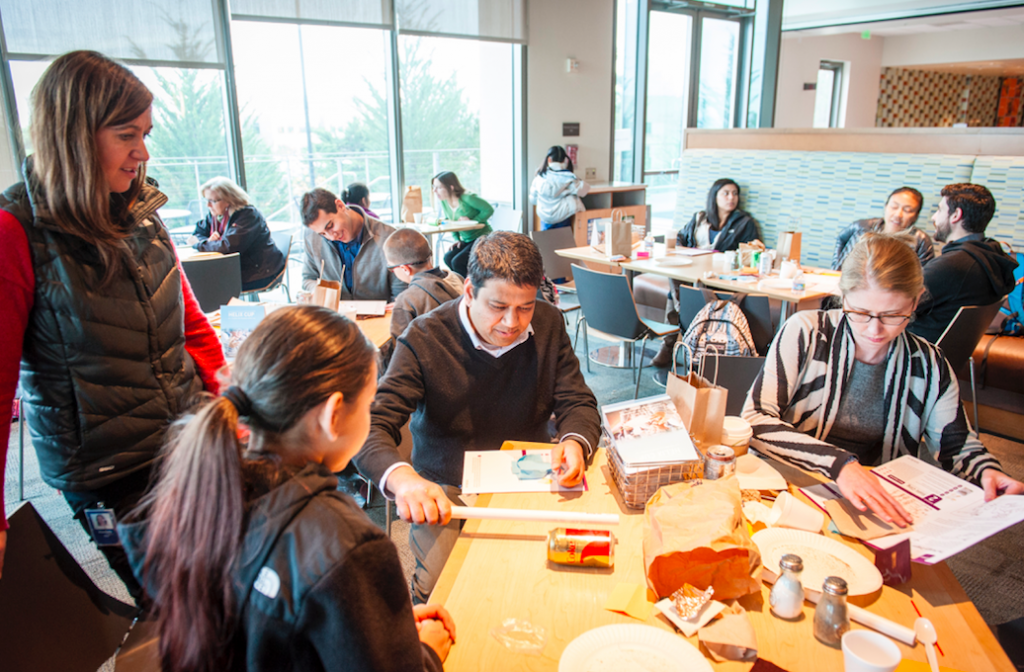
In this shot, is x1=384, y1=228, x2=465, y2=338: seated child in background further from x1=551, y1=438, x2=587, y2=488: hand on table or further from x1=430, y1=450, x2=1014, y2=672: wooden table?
x1=430, y1=450, x2=1014, y2=672: wooden table

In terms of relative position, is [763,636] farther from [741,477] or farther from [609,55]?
[609,55]

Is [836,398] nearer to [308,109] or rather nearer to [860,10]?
[308,109]

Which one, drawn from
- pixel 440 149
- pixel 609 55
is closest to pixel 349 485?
pixel 440 149

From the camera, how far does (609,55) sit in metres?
7.32

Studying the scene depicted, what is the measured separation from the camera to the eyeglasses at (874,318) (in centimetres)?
157

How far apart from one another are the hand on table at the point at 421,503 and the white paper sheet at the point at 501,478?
160mm

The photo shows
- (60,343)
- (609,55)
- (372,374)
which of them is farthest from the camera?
(609,55)

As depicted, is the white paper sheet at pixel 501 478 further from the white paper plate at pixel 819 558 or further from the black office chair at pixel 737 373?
the black office chair at pixel 737 373

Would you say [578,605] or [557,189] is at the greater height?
[557,189]

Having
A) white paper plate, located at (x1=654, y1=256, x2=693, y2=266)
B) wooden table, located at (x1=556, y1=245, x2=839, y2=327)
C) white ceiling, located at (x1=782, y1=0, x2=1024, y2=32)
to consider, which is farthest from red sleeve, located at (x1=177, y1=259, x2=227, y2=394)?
white ceiling, located at (x1=782, y1=0, x2=1024, y2=32)

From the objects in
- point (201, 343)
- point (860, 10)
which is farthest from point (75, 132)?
point (860, 10)

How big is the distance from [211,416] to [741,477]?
1143 millimetres

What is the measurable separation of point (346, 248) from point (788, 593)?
276cm

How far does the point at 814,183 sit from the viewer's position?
5.54 metres
